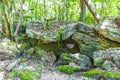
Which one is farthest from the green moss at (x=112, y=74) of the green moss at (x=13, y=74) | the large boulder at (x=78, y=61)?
the green moss at (x=13, y=74)

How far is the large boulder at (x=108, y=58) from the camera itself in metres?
6.54

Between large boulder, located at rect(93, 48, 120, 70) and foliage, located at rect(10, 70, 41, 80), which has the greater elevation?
large boulder, located at rect(93, 48, 120, 70)

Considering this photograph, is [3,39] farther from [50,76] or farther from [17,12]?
[50,76]

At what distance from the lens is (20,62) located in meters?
7.58

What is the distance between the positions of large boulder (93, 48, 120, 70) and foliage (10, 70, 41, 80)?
199cm

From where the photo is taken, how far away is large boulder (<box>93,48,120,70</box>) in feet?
21.4

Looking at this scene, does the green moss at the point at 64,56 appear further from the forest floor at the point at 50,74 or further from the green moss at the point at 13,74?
the green moss at the point at 13,74

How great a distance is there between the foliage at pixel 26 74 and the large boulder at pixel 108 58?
1.99m

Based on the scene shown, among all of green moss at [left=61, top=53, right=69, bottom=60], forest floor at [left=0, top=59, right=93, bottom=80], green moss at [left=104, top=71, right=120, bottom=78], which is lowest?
forest floor at [left=0, top=59, right=93, bottom=80]

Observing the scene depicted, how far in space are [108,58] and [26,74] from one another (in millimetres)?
2668

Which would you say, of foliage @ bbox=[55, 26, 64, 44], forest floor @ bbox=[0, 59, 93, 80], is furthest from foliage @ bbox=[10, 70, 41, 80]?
foliage @ bbox=[55, 26, 64, 44]

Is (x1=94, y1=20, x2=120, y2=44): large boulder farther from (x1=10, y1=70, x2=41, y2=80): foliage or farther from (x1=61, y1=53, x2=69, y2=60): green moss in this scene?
(x1=10, y1=70, x2=41, y2=80): foliage

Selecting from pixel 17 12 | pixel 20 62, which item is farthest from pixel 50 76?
pixel 17 12

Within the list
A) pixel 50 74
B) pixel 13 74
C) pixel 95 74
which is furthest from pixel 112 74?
pixel 13 74
